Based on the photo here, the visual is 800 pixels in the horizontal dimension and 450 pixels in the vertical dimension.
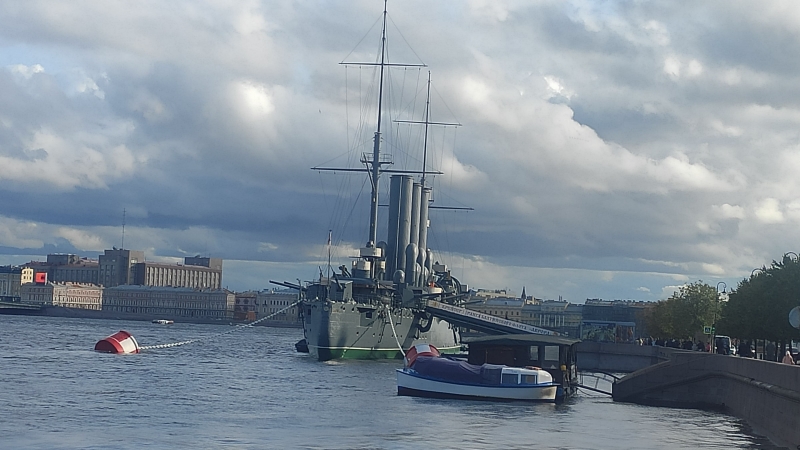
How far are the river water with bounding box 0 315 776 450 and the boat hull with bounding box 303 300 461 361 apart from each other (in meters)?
19.9

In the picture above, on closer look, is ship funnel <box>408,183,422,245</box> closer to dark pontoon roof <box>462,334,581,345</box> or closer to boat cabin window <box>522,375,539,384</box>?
dark pontoon roof <box>462,334,581,345</box>

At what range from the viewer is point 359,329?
86125 millimetres

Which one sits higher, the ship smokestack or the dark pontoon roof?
the ship smokestack

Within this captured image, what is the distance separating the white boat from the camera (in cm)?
4709

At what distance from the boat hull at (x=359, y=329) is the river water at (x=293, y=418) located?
65.3 ft

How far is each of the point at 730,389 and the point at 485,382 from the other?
9.58 m

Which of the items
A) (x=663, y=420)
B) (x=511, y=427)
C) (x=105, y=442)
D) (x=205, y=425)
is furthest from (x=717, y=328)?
(x=105, y=442)

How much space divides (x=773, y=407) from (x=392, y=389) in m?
24.4

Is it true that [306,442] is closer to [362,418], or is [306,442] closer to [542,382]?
[362,418]

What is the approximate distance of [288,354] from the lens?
95.7m

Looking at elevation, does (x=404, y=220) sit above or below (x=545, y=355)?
above

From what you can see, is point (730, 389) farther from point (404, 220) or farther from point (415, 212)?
point (415, 212)

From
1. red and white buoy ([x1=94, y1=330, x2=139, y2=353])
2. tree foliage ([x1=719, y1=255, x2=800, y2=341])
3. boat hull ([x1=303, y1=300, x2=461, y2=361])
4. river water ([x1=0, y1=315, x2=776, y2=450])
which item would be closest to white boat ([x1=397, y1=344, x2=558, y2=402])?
river water ([x1=0, y1=315, x2=776, y2=450])

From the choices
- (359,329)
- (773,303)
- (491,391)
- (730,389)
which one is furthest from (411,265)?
(730,389)
